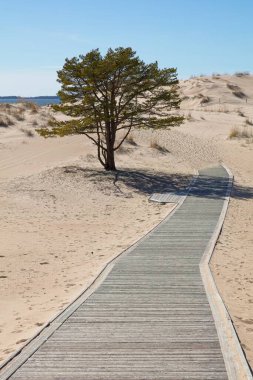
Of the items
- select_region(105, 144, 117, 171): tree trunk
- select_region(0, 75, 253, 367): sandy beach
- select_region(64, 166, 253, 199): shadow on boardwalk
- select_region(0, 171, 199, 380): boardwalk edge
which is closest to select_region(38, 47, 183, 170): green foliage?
select_region(105, 144, 117, 171): tree trunk

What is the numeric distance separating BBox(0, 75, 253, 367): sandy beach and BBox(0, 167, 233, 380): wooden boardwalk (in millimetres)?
479

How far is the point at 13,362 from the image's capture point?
554 cm

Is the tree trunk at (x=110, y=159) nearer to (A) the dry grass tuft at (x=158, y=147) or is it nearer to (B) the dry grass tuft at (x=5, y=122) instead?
(A) the dry grass tuft at (x=158, y=147)

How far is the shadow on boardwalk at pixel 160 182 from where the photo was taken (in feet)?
60.7

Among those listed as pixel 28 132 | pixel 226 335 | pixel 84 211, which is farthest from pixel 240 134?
pixel 226 335

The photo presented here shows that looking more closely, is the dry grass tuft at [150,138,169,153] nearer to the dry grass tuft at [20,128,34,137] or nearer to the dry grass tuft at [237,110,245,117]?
the dry grass tuft at [20,128,34,137]

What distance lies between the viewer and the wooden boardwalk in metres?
5.35

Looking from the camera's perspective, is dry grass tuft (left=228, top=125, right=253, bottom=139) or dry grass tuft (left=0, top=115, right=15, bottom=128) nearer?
dry grass tuft (left=0, top=115, right=15, bottom=128)

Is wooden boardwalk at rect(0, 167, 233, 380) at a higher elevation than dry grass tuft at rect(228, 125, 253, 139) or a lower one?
lower

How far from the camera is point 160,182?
2033 centimetres

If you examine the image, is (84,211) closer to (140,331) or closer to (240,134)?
(140,331)

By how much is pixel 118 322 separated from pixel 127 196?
449 inches

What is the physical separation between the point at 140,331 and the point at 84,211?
9.75 meters

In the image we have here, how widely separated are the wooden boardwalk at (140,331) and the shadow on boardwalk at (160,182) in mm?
8220
